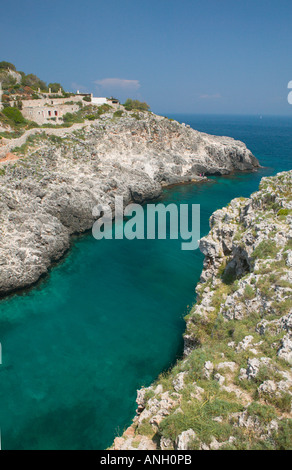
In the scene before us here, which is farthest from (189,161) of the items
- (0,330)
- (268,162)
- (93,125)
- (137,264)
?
(0,330)

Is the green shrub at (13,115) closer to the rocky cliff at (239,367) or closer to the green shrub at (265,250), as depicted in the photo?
the rocky cliff at (239,367)

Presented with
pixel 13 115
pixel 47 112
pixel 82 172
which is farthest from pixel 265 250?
pixel 47 112

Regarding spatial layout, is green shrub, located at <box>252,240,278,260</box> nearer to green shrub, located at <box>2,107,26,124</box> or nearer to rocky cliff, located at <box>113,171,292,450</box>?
rocky cliff, located at <box>113,171,292,450</box>

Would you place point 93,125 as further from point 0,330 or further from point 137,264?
point 0,330

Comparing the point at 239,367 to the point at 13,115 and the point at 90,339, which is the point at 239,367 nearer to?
the point at 90,339

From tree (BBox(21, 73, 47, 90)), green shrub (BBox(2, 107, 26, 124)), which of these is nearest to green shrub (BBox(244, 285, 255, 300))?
green shrub (BBox(2, 107, 26, 124))

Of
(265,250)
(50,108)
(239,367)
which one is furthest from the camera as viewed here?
(50,108)

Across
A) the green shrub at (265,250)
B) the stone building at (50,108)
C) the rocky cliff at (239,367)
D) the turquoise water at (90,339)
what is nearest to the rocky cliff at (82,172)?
the turquoise water at (90,339)
